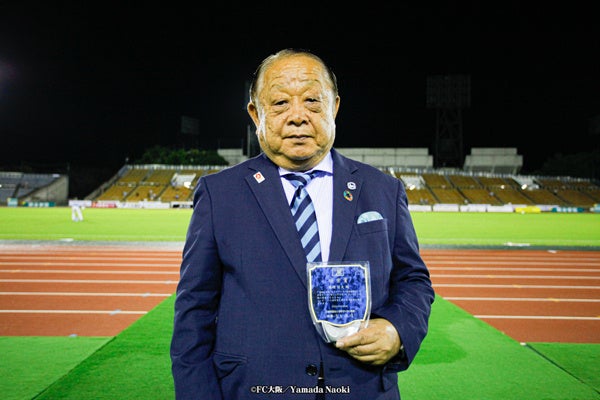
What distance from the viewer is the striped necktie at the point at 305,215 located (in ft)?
4.68

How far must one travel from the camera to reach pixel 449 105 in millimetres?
52281

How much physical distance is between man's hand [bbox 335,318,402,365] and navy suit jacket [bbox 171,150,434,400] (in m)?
0.05

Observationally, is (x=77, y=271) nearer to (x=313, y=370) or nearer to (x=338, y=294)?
(x=313, y=370)

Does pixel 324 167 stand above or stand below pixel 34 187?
above

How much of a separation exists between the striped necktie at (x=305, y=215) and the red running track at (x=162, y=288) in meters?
4.17

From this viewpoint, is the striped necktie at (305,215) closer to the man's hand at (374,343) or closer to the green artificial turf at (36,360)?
the man's hand at (374,343)

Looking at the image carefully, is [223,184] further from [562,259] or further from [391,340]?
[562,259]

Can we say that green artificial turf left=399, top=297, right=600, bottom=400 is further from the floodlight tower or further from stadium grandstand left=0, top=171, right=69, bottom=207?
stadium grandstand left=0, top=171, right=69, bottom=207

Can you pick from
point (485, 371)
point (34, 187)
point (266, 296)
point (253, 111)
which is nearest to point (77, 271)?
point (485, 371)

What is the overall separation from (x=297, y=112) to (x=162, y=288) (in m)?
6.45

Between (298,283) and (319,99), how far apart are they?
66 centimetres

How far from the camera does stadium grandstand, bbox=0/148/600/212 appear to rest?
4838cm

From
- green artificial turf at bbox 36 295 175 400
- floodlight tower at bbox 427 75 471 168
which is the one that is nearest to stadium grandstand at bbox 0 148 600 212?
floodlight tower at bbox 427 75 471 168

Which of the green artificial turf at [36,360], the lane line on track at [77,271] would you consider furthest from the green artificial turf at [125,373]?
the lane line on track at [77,271]
